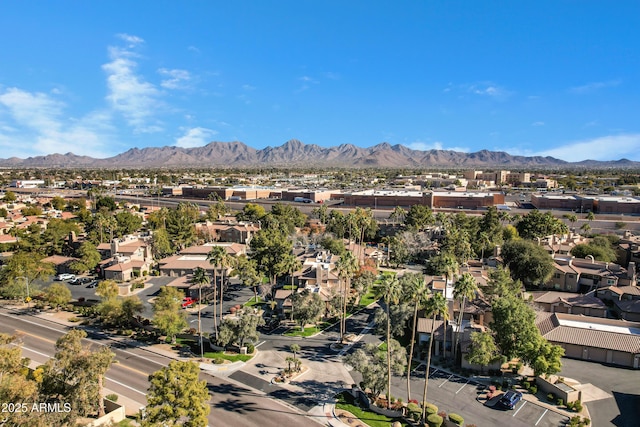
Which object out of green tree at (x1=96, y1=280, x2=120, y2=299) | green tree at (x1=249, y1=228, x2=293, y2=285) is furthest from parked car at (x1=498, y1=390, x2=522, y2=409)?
green tree at (x1=96, y1=280, x2=120, y2=299)

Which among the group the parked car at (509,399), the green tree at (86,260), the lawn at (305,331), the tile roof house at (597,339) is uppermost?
the green tree at (86,260)

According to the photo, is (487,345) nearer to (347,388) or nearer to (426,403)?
(426,403)

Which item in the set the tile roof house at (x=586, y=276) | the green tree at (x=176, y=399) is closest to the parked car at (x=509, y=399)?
the green tree at (x=176, y=399)

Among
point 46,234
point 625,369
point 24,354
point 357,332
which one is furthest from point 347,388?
point 46,234

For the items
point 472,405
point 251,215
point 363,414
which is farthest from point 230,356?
point 251,215

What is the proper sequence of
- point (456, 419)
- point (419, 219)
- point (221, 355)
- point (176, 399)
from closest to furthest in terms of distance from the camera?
point (176, 399), point (456, 419), point (221, 355), point (419, 219)

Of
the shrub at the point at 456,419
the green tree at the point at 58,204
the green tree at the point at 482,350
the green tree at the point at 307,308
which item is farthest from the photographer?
the green tree at the point at 58,204

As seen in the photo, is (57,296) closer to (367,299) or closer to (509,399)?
(367,299)

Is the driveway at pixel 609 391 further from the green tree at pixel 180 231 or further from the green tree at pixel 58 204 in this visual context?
the green tree at pixel 58 204
